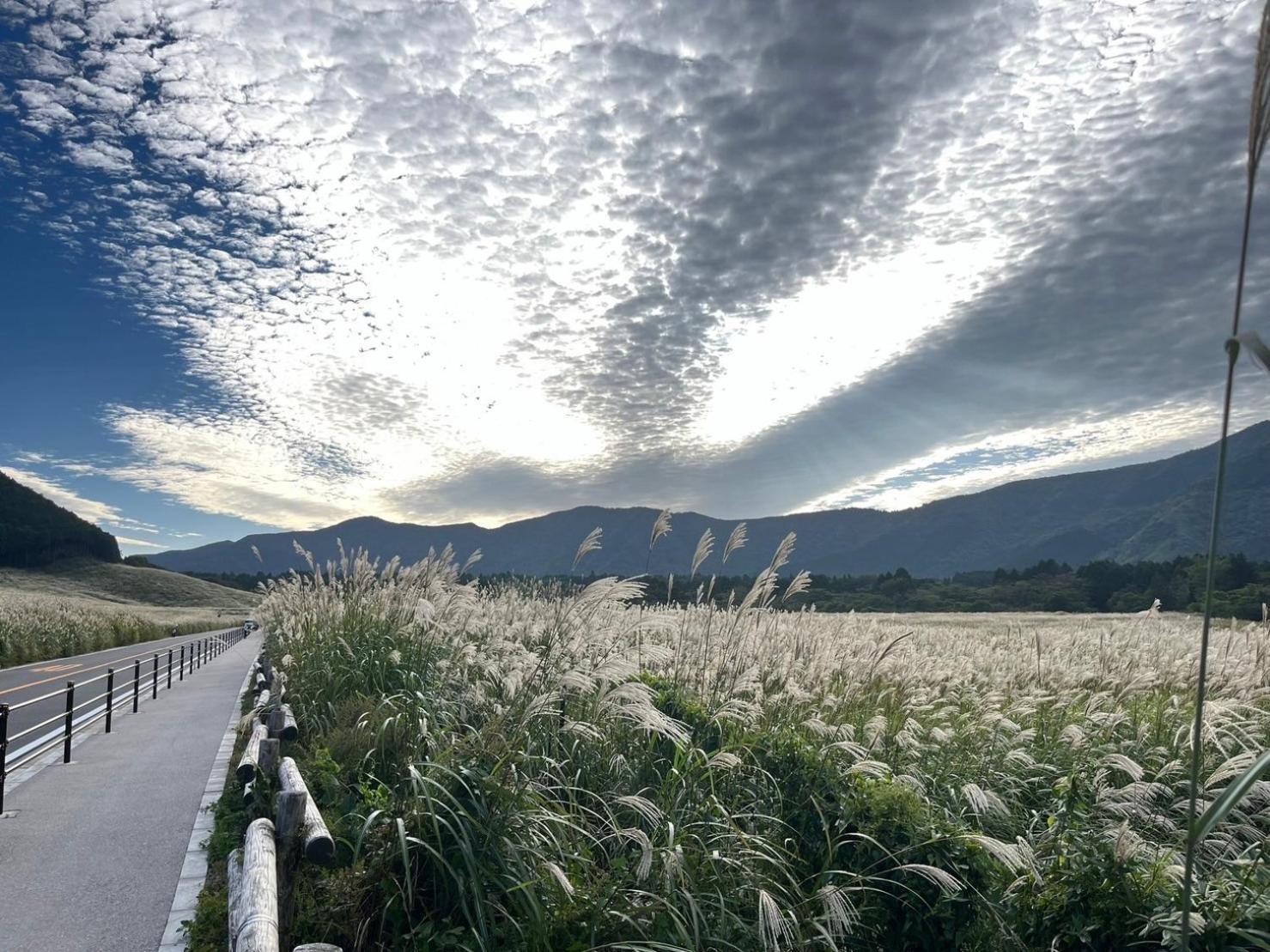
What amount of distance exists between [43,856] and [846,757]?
7395mm

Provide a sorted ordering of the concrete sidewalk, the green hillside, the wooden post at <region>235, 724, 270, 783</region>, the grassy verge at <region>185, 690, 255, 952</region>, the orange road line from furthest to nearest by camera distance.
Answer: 1. the green hillside
2. the orange road line
3. the wooden post at <region>235, 724, 270, 783</region>
4. the concrete sidewalk
5. the grassy verge at <region>185, 690, 255, 952</region>

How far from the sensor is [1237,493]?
141375 mm

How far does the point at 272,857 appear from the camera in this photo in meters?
4.23

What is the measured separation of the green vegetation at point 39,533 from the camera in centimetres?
10031

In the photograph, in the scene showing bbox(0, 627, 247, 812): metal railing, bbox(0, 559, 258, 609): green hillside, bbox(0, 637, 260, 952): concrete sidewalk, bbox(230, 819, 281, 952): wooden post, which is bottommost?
bbox(0, 637, 260, 952): concrete sidewalk

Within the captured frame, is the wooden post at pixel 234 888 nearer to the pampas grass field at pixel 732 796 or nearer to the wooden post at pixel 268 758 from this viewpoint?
the pampas grass field at pixel 732 796

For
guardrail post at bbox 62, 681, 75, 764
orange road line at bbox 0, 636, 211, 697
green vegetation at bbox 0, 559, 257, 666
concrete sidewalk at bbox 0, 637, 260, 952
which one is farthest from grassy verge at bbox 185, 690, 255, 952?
green vegetation at bbox 0, 559, 257, 666

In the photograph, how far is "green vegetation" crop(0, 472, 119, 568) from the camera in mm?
100312

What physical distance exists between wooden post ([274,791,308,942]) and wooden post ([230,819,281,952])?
94 mm

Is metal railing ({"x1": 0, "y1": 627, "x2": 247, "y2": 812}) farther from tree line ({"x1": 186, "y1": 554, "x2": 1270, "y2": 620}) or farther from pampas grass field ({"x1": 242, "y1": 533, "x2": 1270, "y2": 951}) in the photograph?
tree line ({"x1": 186, "y1": 554, "x2": 1270, "y2": 620})

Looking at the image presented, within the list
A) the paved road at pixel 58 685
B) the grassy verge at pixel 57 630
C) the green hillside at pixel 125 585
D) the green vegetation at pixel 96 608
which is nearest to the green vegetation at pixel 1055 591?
the paved road at pixel 58 685

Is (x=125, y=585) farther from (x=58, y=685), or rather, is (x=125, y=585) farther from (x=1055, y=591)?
(x=1055, y=591)

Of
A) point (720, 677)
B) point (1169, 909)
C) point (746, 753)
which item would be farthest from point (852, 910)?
point (720, 677)

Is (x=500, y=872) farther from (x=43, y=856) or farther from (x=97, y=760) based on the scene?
(x=97, y=760)
